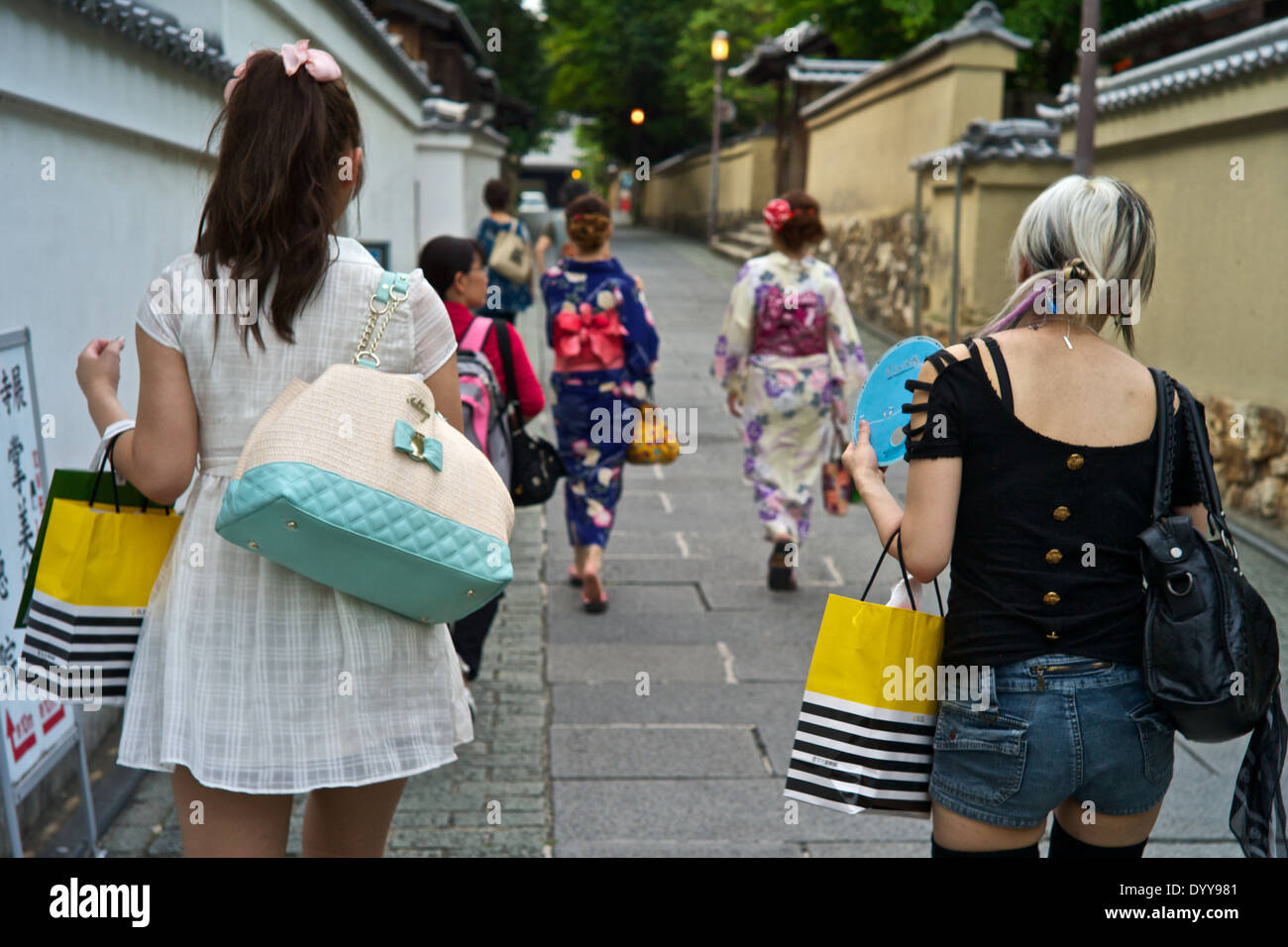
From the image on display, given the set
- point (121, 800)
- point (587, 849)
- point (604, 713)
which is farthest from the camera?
point (604, 713)

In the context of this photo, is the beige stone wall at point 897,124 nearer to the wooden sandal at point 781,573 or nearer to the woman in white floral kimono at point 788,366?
the woman in white floral kimono at point 788,366

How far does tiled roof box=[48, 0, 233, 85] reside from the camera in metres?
4.10

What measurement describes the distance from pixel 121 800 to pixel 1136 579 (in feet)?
10.1

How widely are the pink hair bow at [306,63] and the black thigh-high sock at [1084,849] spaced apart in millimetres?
1747

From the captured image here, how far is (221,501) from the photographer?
2006 mm

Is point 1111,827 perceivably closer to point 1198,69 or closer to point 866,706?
point 866,706

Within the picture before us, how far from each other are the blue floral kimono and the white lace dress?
383 cm

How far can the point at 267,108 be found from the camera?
1.98 metres

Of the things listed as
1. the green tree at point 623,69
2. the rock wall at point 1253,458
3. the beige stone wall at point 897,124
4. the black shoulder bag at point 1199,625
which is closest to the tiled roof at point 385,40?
the beige stone wall at point 897,124

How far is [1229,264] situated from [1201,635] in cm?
627

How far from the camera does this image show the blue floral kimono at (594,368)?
5.88 m

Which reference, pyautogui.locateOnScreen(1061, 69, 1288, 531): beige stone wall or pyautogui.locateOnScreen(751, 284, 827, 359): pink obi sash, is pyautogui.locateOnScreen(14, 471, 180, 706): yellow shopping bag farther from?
pyautogui.locateOnScreen(1061, 69, 1288, 531): beige stone wall
